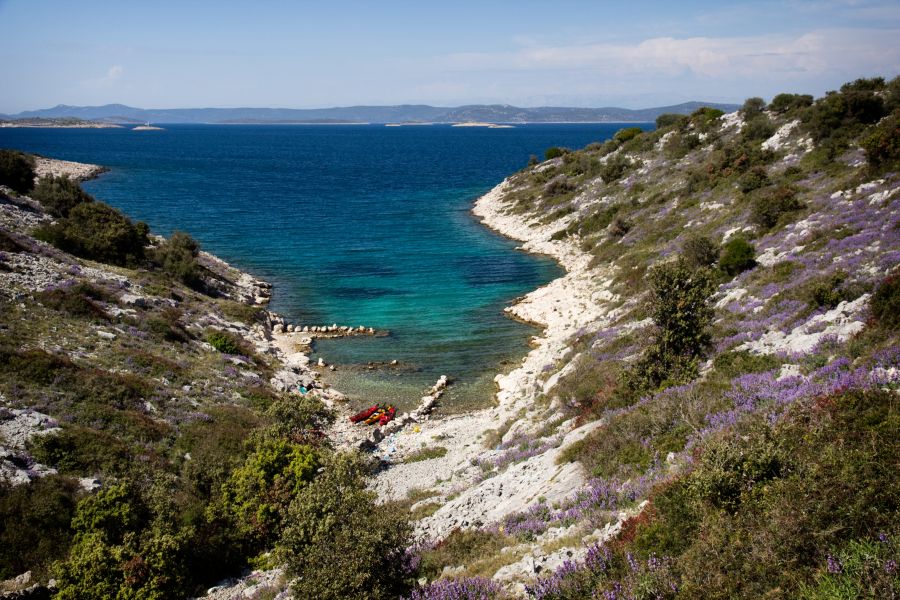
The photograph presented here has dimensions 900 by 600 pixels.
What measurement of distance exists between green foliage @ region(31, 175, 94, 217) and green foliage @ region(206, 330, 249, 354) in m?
27.0

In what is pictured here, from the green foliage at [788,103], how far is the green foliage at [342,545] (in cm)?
6341

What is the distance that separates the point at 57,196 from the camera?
5059 centimetres

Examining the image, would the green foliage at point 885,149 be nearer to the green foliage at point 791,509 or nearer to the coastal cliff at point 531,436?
the coastal cliff at point 531,436

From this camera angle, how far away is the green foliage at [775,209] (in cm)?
3388

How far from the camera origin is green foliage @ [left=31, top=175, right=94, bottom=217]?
49719mm

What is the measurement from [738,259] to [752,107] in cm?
4592

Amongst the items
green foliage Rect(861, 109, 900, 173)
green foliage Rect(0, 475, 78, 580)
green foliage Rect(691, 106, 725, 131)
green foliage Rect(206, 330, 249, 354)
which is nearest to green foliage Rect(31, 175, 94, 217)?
green foliage Rect(206, 330, 249, 354)

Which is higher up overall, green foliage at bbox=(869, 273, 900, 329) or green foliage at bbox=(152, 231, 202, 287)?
green foliage at bbox=(869, 273, 900, 329)

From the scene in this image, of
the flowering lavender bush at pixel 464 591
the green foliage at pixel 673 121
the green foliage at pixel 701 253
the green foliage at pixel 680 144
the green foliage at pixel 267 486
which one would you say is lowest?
the green foliage at pixel 267 486

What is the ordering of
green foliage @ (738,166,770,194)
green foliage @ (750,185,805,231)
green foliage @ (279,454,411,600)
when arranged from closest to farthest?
green foliage @ (279,454,411,600) < green foliage @ (750,185,805,231) < green foliage @ (738,166,770,194)

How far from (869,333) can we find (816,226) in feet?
57.6

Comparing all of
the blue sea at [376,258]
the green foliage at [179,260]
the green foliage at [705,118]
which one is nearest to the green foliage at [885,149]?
the blue sea at [376,258]

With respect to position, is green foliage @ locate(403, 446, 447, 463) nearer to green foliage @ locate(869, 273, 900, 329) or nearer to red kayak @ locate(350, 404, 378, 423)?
red kayak @ locate(350, 404, 378, 423)

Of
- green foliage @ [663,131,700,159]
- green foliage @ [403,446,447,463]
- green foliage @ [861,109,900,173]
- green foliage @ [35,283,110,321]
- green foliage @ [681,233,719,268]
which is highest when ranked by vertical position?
green foliage @ [663,131,700,159]
